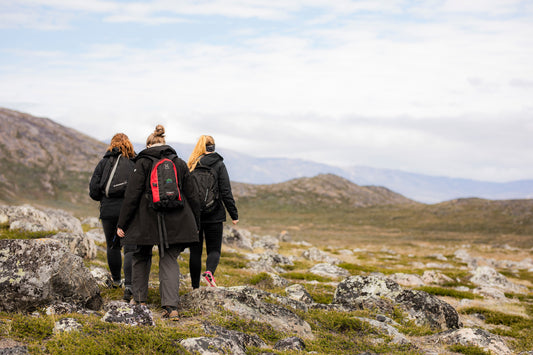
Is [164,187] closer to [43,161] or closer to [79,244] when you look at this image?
[79,244]

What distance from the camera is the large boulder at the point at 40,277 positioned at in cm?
818

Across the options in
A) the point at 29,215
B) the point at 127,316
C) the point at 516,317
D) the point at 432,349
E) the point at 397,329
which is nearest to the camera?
the point at 127,316

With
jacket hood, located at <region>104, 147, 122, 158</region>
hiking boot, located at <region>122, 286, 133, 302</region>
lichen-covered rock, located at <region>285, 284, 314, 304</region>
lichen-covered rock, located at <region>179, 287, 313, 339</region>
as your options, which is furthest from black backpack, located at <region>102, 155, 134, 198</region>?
lichen-covered rock, located at <region>285, 284, 314, 304</region>

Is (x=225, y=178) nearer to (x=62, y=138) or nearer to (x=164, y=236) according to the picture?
(x=164, y=236)

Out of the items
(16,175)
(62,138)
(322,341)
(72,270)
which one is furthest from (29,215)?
(62,138)

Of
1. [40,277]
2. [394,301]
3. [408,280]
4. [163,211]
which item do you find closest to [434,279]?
[408,280]

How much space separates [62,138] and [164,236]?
194352mm

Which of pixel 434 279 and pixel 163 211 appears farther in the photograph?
pixel 434 279

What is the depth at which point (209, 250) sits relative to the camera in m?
11.2

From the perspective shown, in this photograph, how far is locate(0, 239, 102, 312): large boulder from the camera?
8.18 metres

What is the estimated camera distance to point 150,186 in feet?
27.7

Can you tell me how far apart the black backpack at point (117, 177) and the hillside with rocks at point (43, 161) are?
422ft

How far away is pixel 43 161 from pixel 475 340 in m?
175

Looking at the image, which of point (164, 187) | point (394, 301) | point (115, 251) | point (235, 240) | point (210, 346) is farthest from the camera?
point (235, 240)
